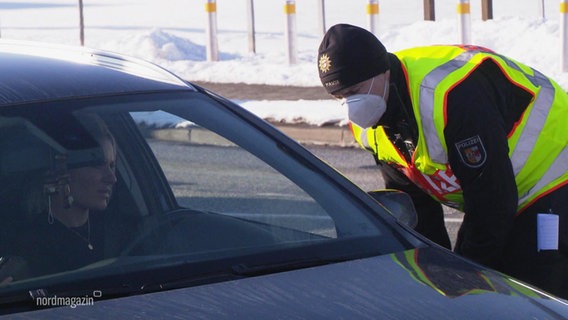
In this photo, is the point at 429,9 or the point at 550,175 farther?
the point at 429,9

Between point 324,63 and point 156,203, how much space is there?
0.69 metres

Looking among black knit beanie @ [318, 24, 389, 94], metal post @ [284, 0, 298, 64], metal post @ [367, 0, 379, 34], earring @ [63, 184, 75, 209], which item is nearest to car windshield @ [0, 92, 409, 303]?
earring @ [63, 184, 75, 209]

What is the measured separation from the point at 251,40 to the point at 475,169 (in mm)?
13932

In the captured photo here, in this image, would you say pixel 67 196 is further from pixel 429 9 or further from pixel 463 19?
pixel 429 9

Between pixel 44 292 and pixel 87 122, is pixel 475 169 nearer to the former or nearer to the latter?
pixel 87 122

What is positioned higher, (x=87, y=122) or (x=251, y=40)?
(x=87, y=122)

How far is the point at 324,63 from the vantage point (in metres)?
3.58

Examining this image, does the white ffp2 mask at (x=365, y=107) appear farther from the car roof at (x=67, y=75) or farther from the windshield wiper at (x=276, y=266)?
the windshield wiper at (x=276, y=266)

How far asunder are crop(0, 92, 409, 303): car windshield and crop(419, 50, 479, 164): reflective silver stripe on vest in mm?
464

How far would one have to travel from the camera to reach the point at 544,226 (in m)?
3.68

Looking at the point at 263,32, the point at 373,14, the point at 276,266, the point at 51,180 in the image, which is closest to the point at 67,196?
the point at 51,180

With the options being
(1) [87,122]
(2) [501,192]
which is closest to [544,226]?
(2) [501,192]

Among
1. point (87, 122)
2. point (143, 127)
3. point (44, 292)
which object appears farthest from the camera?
point (143, 127)

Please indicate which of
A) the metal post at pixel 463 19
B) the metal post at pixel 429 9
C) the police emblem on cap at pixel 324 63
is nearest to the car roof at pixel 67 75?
the police emblem on cap at pixel 324 63
